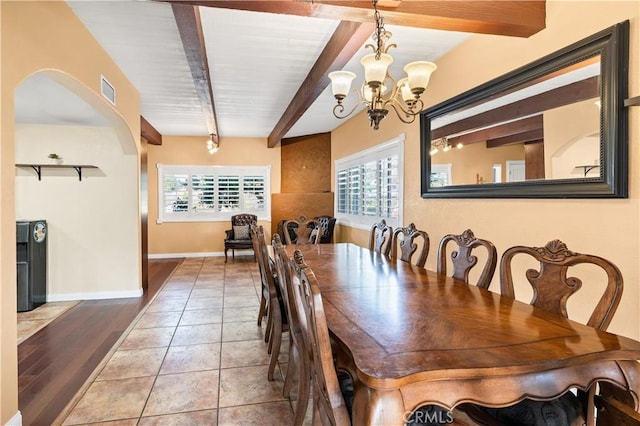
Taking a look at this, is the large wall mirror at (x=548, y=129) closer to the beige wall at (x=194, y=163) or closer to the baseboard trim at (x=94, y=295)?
the baseboard trim at (x=94, y=295)

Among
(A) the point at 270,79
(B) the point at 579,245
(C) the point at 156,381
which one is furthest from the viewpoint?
(A) the point at 270,79

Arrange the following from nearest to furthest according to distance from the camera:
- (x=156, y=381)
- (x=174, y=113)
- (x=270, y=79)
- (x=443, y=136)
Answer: (x=156, y=381), (x=443, y=136), (x=270, y=79), (x=174, y=113)

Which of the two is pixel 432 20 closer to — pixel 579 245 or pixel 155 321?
pixel 579 245

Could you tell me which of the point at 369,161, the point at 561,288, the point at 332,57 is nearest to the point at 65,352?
the point at 332,57

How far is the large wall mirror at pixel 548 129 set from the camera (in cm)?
187

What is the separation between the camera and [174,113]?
221 inches

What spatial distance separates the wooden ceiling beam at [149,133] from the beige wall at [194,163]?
270 millimetres

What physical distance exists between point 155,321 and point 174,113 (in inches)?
140

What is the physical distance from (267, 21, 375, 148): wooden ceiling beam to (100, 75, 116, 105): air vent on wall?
2.04 meters

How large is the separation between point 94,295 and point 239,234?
3.13 m

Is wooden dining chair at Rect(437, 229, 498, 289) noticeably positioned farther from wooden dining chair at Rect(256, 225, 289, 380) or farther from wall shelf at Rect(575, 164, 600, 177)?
wooden dining chair at Rect(256, 225, 289, 380)

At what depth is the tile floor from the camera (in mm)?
2010

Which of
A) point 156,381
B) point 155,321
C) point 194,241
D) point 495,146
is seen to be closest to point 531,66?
point 495,146

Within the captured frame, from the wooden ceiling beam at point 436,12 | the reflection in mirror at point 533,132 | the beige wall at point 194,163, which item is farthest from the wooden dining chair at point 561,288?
the beige wall at point 194,163
